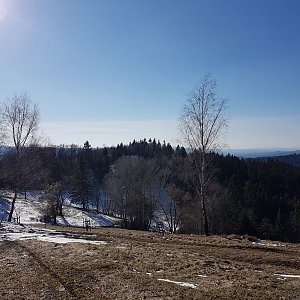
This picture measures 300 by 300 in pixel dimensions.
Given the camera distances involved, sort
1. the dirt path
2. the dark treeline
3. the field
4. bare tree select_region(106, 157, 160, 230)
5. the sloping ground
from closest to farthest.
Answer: the field → the dirt path → the dark treeline → the sloping ground → bare tree select_region(106, 157, 160, 230)

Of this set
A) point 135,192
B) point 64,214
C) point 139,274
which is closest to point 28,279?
point 139,274

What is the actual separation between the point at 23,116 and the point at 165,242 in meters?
21.5

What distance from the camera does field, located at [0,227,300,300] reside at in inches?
335

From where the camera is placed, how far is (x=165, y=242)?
18641 millimetres

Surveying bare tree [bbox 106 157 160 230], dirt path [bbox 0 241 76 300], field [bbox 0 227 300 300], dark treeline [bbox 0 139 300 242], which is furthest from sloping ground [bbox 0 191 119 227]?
field [bbox 0 227 300 300]

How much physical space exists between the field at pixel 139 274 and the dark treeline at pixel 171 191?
14.3 metres

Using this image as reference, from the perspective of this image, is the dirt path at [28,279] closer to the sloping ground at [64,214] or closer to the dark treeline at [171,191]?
the dark treeline at [171,191]

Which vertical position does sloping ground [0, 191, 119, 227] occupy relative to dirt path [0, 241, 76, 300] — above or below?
below

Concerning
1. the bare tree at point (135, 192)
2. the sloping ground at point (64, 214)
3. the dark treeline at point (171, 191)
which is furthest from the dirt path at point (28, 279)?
the bare tree at point (135, 192)

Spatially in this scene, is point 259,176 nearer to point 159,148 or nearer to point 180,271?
point 159,148

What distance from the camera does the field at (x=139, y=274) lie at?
852 centimetres

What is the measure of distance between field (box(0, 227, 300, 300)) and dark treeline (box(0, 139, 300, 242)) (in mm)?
14311

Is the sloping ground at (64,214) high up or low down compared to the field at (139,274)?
down

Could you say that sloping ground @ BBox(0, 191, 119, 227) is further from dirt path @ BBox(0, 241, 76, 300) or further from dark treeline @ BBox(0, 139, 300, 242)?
dirt path @ BBox(0, 241, 76, 300)
